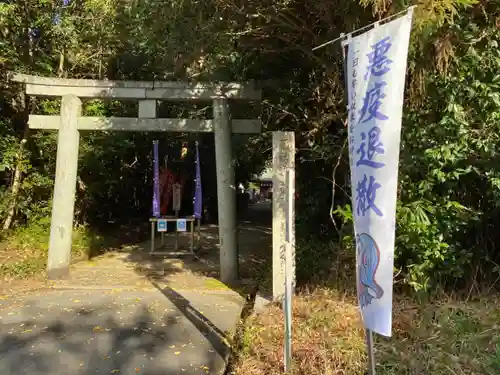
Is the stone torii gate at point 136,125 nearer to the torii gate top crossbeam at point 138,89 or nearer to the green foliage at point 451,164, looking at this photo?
the torii gate top crossbeam at point 138,89

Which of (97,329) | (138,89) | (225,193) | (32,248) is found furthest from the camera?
(32,248)

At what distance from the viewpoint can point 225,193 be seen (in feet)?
25.1

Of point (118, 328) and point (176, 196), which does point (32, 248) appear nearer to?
point (176, 196)

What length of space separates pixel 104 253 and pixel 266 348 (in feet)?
25.6

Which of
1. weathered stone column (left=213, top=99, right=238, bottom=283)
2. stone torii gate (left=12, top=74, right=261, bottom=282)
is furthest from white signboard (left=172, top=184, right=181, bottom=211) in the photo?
weathered stone column (left=213, top=99, right=238, bottom=283)

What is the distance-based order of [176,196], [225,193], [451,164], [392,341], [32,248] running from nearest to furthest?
1. [392,341]
2. [451,164]
3. [225,193]
4. [32,248]
5. [176,196]

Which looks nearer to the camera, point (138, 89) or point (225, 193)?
point (225, 193)

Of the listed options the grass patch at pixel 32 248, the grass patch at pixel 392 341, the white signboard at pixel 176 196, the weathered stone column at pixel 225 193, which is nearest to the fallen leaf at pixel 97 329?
the grass patch at pixel 392 341

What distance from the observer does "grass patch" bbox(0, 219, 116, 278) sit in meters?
8.18

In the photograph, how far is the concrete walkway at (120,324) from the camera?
4191 mm

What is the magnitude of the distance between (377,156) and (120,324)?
3826mm

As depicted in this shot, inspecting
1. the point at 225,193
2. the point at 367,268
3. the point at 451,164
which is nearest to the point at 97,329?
the point at 225,193

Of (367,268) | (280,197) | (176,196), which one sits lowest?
(367,268)

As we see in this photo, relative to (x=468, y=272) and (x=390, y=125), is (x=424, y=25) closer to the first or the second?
(x=390, y=125)
